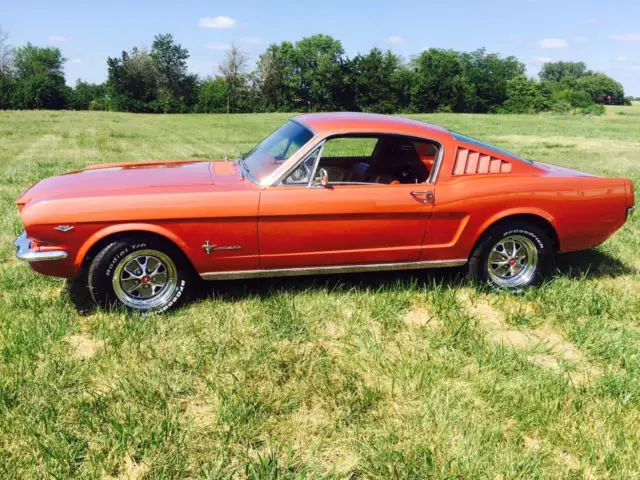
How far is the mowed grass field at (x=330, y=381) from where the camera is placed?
8.16 ft

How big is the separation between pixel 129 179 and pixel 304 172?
1325 mm

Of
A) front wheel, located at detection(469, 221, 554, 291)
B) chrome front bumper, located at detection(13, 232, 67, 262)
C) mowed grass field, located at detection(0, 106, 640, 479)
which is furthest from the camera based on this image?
front wheel, located at detection(469, 221, 554, 291)

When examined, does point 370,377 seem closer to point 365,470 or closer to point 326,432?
point 326,432

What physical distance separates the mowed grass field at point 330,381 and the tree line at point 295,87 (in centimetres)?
4522

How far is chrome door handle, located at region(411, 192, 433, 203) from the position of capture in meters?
3.97

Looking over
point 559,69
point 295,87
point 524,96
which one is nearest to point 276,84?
point 295,87

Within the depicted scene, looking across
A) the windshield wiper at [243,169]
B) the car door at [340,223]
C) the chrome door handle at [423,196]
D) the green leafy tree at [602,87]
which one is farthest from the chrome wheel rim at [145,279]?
the green leafy tree at [602,87]

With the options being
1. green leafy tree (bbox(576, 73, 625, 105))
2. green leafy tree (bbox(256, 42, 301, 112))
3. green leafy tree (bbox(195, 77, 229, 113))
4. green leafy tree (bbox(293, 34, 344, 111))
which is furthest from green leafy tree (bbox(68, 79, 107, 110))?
green leafy tree (bbox(576, 73, 625, 105))

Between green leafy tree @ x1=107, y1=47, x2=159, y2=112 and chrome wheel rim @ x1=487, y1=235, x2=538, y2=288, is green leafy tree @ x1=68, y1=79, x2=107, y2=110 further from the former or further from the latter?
chrome wheel rim @ x1=487, y1=235, x2=538, y2=288

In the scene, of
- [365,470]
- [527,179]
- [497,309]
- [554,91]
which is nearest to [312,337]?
[365,470]

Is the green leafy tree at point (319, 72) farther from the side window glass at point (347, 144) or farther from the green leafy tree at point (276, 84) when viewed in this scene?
the side window glass at point (347, 144)

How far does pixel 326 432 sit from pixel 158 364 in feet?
3.79

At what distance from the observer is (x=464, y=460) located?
2480mm

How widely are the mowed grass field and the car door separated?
387 mm
